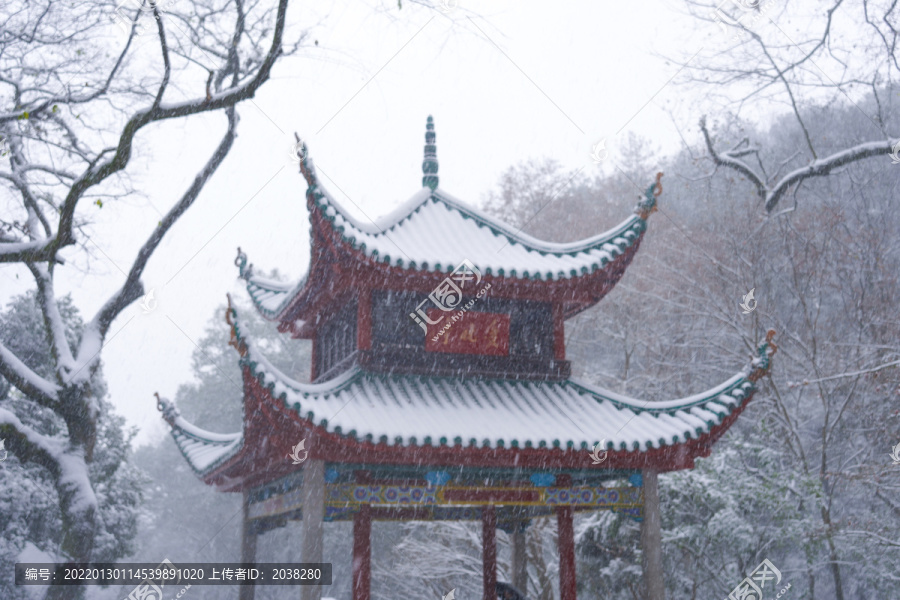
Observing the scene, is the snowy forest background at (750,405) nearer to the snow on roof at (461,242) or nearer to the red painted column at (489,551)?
the snow on roof at (461,242)

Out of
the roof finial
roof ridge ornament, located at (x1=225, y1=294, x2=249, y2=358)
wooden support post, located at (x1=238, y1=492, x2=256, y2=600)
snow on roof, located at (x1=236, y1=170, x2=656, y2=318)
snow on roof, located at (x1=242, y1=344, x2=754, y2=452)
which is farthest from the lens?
the roof finial

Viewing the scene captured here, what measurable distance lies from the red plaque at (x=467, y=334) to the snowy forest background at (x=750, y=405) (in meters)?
3.37

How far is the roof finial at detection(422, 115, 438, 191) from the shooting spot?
30.0ft

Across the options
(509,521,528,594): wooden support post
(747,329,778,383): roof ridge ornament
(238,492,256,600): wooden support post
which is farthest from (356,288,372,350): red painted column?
(747,329,778,383): roof ridge ornament

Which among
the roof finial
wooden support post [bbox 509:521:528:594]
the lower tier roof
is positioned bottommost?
wooden support post [bbox 509:521:528:594]

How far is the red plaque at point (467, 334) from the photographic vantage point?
25.2 feet

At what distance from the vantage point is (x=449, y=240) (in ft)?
26.4

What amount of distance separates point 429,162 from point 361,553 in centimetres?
442

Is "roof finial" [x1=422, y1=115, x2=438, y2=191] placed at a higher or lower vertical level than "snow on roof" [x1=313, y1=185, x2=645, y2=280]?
higher

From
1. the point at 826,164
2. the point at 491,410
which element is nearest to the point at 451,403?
the point at 491,410

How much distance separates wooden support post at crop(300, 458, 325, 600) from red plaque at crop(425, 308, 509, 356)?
179cm

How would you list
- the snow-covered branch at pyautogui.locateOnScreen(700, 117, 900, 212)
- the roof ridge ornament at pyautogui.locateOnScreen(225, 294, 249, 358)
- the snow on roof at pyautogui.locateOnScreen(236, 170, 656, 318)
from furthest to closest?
the snow-covered branch at pyautogui.locateOnScreen(700, 117, 900, 212) → the snow on roof at pyautogui.locateOnScreen(236, 170, 656, 318) → the roof ridge ornament at pyautogui.locateOnScreen(225, 294, 249, 358)

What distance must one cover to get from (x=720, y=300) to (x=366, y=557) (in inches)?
418

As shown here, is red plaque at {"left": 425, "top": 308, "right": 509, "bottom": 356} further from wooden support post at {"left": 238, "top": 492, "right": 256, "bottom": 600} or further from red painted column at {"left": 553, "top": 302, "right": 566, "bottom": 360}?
wooden support post at {"left": 238, "top": 492, "right": 256, "bottom": 600}
